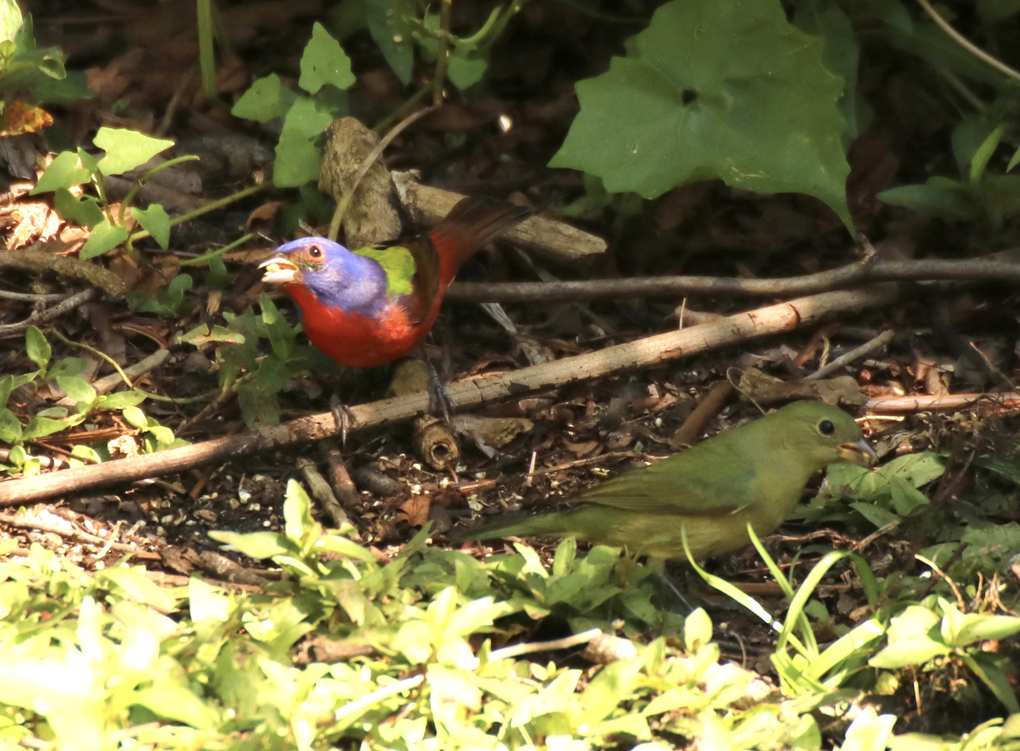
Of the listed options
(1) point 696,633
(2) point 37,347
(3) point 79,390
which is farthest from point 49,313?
(1) point 696,633

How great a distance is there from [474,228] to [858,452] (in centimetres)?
184

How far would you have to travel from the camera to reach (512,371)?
4371 millimetres

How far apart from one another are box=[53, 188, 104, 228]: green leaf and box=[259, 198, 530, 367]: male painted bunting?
723 millimetres

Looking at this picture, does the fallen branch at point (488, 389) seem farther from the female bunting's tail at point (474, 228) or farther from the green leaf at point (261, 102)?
the green leaf at point (261, 102)

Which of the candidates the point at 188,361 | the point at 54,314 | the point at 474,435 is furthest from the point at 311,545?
the point at 54,314

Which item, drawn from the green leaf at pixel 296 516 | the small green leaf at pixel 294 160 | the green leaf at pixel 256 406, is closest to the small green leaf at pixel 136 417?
the green leaf at pixel 256 406

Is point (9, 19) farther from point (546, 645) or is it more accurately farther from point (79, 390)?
point (546, 645)

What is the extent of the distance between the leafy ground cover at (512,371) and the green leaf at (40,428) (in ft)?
0.05

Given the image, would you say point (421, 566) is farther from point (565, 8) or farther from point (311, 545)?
point (565, 8)

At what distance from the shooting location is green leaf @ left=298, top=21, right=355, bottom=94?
472 cm

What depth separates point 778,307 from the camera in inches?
177

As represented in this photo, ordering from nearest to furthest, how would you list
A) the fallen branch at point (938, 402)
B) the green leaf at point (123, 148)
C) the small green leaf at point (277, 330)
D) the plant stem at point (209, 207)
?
the fallen branch at point (938, 402)
the small green leaf at point (277, 330)
the green leaf at point (123, 148)
the plant stem at point (209, 207)

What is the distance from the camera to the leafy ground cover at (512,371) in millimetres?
2465

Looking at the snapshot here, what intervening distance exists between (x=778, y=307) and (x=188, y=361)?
239cm
